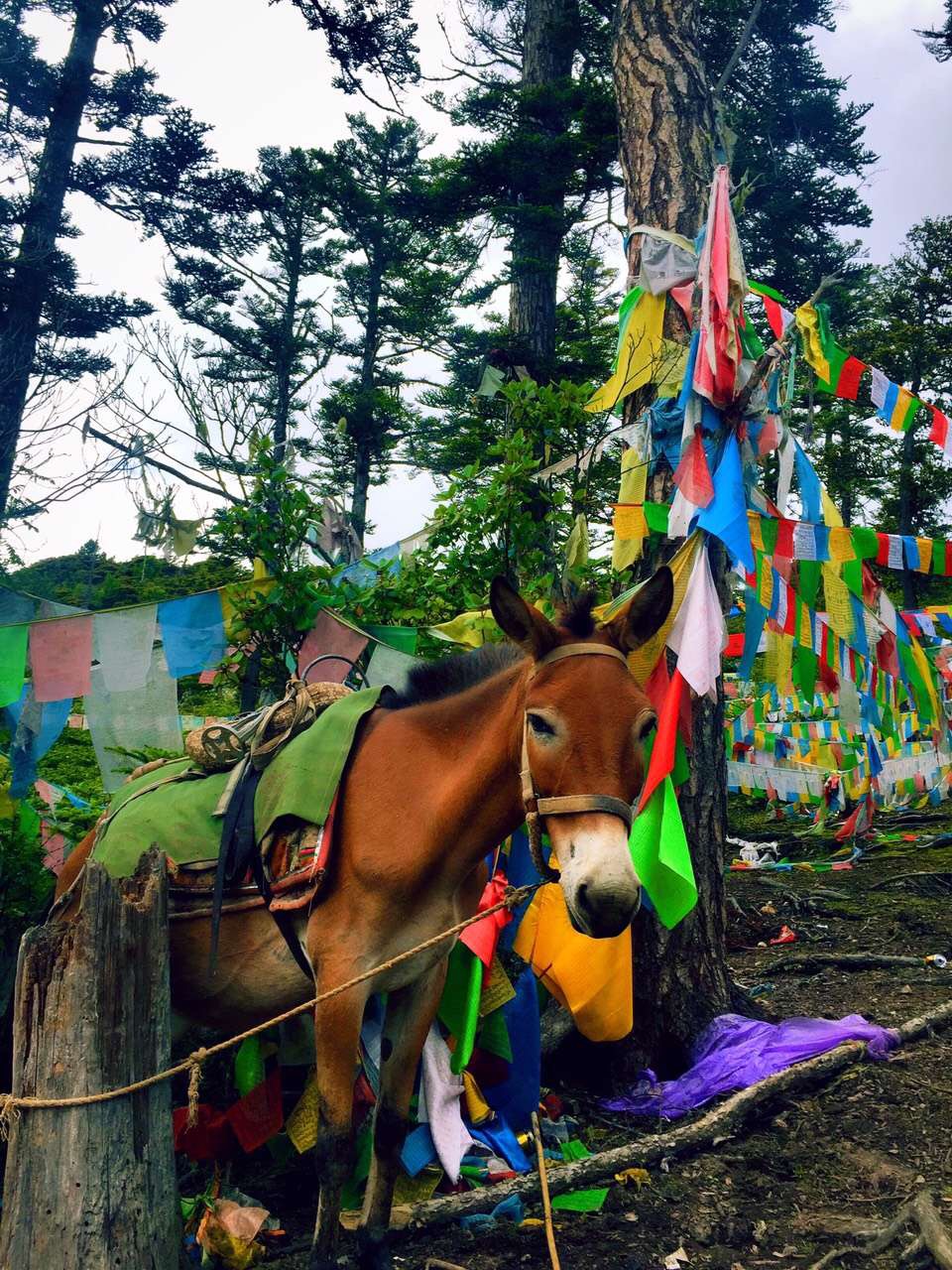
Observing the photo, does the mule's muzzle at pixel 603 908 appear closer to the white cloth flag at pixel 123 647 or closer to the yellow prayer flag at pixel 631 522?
the yellow prayer flag at pixel 631 522

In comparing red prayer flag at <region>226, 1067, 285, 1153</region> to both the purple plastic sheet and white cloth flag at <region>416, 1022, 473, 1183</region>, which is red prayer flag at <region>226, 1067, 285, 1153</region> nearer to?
white cloth flag at <region>416, 1022, 473, 1183</region>

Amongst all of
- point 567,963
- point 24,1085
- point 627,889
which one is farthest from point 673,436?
point 24,1085

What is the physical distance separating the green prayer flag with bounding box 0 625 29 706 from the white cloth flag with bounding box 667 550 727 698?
2858 millimetres

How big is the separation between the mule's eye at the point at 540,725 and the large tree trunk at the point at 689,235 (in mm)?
2147

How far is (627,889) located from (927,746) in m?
11.5

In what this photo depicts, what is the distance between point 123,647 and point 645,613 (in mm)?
2791

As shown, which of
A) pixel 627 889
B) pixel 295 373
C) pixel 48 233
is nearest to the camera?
pixel 627 889

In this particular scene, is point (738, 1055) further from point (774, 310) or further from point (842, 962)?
point (774, 310)

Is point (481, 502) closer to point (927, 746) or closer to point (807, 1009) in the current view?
point (807, 1009)

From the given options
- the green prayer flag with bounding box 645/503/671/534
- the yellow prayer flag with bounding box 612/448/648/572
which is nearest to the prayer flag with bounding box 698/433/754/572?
the green prayer flag with bounding box 645/503/671/534

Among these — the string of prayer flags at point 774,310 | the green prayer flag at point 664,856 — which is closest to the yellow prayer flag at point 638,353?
the string of prayer flags at point 774,310

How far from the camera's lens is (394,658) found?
15.4 feet

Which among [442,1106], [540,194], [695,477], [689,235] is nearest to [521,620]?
[695,477]

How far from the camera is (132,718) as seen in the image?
4.74 metres
